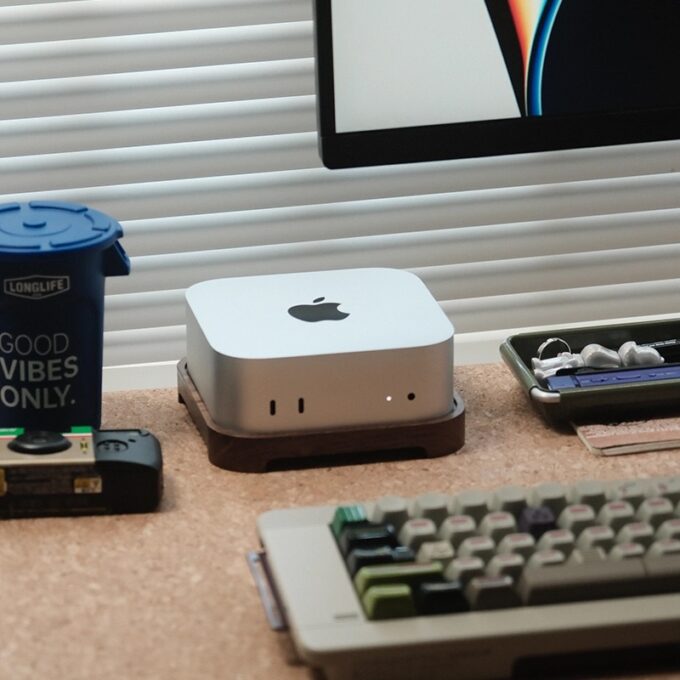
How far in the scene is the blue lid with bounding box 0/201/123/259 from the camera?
97 cm

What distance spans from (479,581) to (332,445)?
10.9 inches

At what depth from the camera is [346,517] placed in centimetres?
84

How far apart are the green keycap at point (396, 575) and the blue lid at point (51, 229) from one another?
0.35 m

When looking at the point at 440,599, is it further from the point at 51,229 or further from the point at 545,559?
the point at 51,229

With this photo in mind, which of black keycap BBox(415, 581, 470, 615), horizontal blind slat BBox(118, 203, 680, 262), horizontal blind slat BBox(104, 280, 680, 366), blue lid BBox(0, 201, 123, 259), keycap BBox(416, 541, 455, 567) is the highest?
blue lid BBox(0, 201, 123, 259)

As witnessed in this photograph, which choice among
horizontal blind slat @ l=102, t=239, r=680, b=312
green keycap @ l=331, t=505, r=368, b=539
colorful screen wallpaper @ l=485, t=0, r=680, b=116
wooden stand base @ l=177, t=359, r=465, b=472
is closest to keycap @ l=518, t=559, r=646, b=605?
green keycap @ l=331, t=505, r=368, b=539

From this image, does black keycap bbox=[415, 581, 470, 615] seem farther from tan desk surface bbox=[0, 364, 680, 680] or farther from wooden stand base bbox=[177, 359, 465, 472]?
wooden stand base bbox=[177, 359, 465, 472]

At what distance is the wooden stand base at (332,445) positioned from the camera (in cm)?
101


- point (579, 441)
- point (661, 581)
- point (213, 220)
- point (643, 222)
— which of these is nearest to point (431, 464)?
point (579, 441)

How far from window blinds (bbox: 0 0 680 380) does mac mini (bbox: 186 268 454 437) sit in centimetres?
32

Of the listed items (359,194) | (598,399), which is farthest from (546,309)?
(598,399)

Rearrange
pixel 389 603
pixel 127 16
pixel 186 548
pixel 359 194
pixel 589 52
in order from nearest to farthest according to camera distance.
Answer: pixel 389 603
pixel 186 548
pixel 589 52
pixel 127 16
pixel 359 194

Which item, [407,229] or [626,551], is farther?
[407,229]

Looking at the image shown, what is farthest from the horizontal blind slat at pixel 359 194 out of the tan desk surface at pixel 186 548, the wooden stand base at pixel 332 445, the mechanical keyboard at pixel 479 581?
the mechanical keyboard at pixel 479 581
